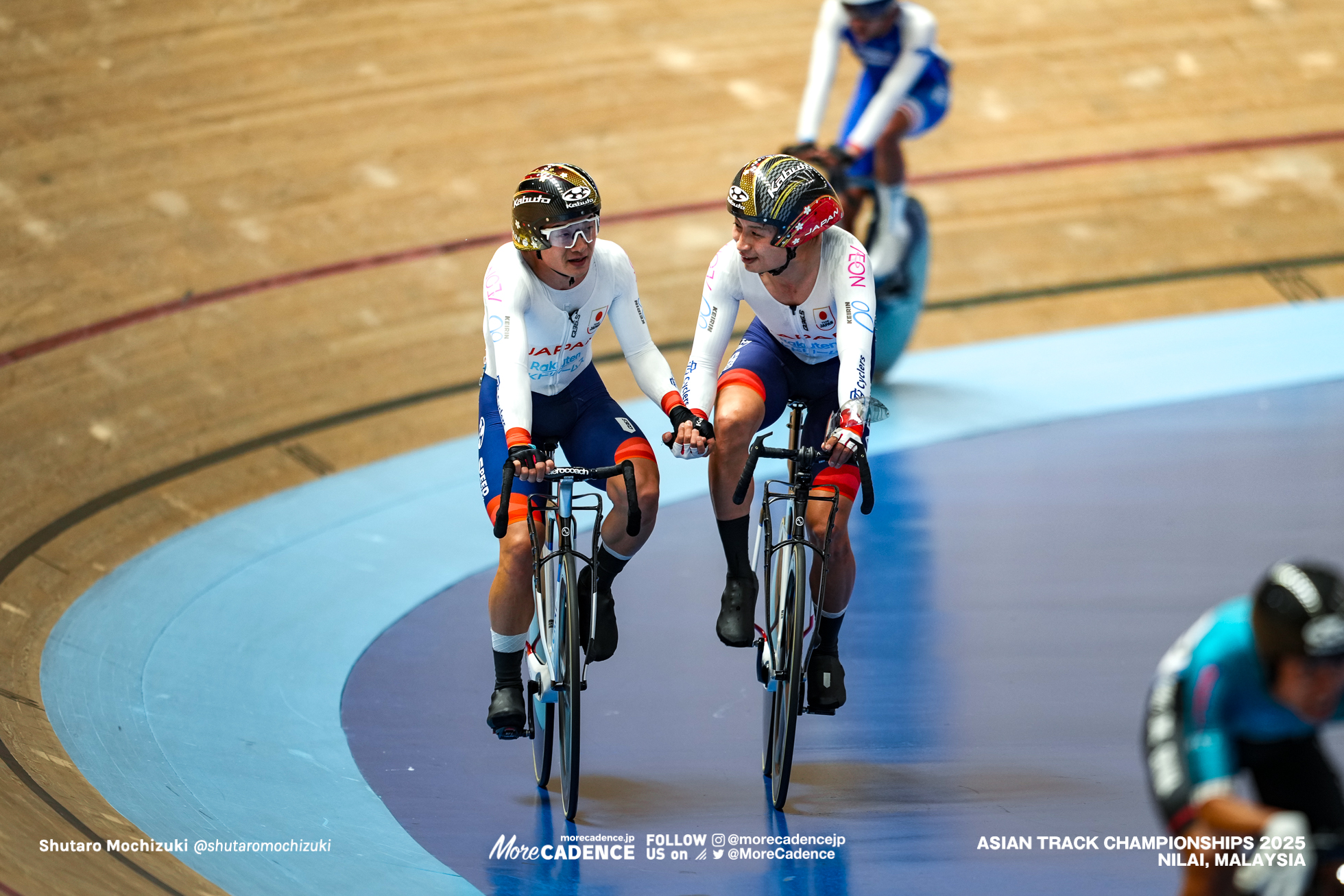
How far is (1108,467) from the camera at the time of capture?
19.0ft

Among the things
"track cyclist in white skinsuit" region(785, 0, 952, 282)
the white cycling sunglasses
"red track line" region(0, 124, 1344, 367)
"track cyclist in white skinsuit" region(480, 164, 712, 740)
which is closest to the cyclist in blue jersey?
"track cyclist in white skinsuit" region(480, 164, 712, 740)

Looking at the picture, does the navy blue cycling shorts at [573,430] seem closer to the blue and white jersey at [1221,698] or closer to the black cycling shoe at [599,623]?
the black cycling shoe at [599,623]

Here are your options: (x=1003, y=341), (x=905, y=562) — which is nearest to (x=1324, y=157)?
(x=1003, y=341)

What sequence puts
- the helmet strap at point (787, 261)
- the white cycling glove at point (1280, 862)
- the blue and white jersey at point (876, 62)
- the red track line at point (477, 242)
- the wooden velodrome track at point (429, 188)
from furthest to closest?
the blue and white jersey at point (876, 62)
the red track line at point (477, 242)
the wooden velodrome track at point (429, 188)
the helmet strap at point (787, 261)
the white cycling glove at point (1280, 862)

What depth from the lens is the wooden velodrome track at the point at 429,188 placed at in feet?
19.0

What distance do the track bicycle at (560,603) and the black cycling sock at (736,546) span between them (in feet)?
0.95

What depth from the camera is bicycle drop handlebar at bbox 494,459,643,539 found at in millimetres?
3314

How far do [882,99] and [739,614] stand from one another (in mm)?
3030

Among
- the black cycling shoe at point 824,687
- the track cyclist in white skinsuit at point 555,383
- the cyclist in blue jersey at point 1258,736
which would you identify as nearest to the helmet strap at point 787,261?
the track cyclist in white skinsuit at point 555,383

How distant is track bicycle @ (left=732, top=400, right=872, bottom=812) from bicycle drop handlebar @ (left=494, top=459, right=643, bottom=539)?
0.86 feet

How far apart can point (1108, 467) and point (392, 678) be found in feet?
9.42

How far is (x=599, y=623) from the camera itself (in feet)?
12.2

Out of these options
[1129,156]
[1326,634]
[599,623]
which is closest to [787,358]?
[599,623]

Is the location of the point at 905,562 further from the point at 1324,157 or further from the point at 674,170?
the point at 1324,157
